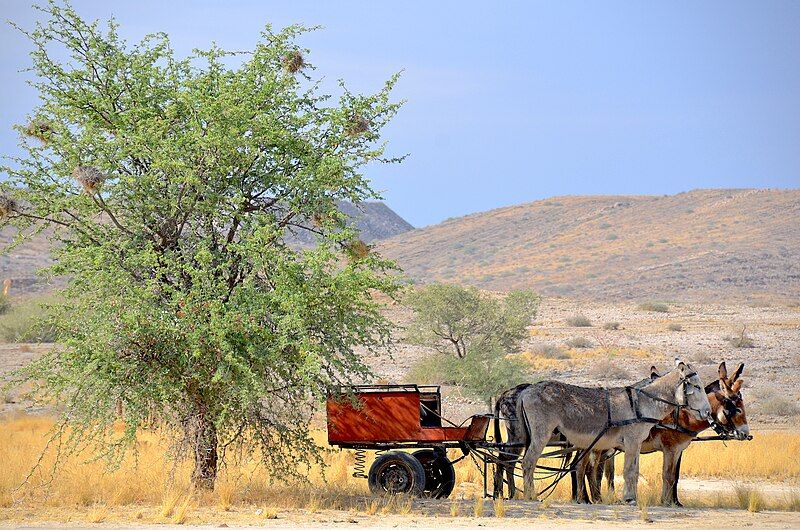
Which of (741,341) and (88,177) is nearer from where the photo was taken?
(88,177)

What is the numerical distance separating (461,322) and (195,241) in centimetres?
2573

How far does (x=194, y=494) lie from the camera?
17297mm

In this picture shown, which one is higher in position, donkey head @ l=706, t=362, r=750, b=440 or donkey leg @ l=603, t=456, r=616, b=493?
donkey head @ l=706, t=362, r=750, b=440

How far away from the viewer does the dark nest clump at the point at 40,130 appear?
1722 centimetres

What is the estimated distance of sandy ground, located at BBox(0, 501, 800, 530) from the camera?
A: 1512 cm

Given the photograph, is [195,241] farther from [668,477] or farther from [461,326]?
[461,326]

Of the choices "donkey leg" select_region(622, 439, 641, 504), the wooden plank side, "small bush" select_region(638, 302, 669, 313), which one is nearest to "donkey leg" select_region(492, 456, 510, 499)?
the wooden plank side

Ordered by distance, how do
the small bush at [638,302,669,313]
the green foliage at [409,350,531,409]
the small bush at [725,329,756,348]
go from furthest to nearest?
the small bush at [638,302,669,313] < the small bush at [725,329,756,348] < the green foliage at [409,350,531,409]

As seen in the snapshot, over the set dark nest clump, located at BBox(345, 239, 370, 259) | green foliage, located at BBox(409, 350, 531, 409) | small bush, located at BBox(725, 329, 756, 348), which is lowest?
green foliage, located at BBox(409, 350, 531, 409)

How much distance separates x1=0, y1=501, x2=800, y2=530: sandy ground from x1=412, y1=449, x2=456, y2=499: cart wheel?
0.88 metres

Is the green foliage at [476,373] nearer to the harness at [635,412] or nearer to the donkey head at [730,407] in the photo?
the donkey head at [730,407]

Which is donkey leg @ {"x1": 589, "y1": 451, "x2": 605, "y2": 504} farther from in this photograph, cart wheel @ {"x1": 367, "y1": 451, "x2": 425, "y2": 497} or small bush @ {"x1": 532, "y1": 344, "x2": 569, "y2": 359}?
small bush @ {"x1": 532, "y1": 344, "x2": 569, "y2": 359}

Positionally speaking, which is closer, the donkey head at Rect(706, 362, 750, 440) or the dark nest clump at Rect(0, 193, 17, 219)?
the dark nest clump at Rect(0, 193, 17, 219)

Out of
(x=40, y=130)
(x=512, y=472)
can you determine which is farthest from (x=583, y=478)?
(x=40, y=130)
